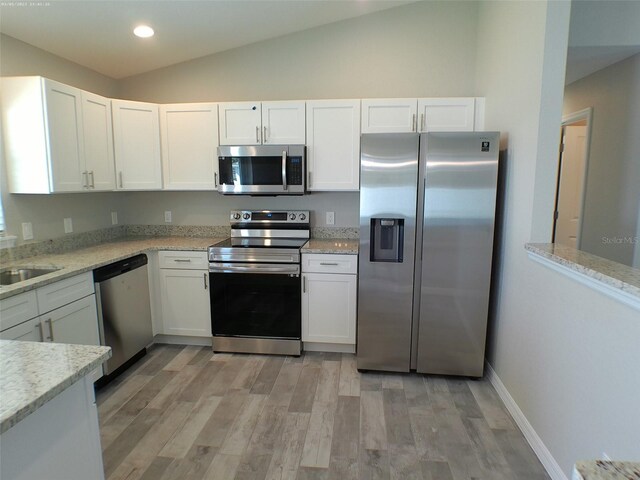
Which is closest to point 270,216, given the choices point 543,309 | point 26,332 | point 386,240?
point 386,240

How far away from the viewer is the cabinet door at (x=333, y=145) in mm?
2916

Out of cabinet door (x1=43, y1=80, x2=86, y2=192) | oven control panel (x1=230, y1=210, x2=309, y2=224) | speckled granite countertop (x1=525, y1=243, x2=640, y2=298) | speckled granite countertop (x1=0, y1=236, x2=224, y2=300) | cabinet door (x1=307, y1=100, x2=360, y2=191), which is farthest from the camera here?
oven control panel (x1=230, y1=210, x2=309, y2=224)

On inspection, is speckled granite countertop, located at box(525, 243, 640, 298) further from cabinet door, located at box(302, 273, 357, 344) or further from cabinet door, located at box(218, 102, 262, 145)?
cabinet door, located at box(218, 102, 262, 145)

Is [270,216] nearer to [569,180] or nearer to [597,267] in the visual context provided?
[597,267]

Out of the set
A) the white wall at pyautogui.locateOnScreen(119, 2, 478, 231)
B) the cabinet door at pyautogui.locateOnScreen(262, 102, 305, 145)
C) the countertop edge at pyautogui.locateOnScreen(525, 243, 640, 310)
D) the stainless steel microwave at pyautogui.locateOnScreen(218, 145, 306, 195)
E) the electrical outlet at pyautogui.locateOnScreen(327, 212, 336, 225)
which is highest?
the white wall at pyautogui.locateOnScreen(119, 2, 478, 231)

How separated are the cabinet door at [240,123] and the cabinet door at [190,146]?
Answer: 73mm

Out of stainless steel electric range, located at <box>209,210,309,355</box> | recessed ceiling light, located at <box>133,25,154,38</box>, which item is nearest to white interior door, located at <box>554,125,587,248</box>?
stainless steel electric range, located at <box>209,210,309,355</box>

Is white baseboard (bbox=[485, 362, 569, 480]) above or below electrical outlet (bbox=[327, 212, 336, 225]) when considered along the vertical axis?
below

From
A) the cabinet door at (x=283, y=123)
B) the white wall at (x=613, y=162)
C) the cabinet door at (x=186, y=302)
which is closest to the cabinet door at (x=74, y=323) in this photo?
the cabinet door at (x=186, y=302)

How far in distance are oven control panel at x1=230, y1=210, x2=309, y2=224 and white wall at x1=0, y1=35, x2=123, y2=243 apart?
1.20 metres

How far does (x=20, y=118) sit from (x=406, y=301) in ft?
9.45

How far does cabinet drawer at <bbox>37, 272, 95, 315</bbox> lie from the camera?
2002mm

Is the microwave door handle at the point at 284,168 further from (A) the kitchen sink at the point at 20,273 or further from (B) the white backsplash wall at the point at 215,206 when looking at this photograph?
(A) the kitchen sink at the point at 20,273

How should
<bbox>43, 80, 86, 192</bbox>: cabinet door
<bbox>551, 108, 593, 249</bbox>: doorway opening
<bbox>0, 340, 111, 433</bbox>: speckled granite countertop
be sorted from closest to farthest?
<bbox>0, 340, 111, 433</bbox>: speckled granite countertop < <bbox>43, 80, 86, 192</bbox>: cabinet door < <bbox>551, 108, 593, 249</bbox>: doorway opening
